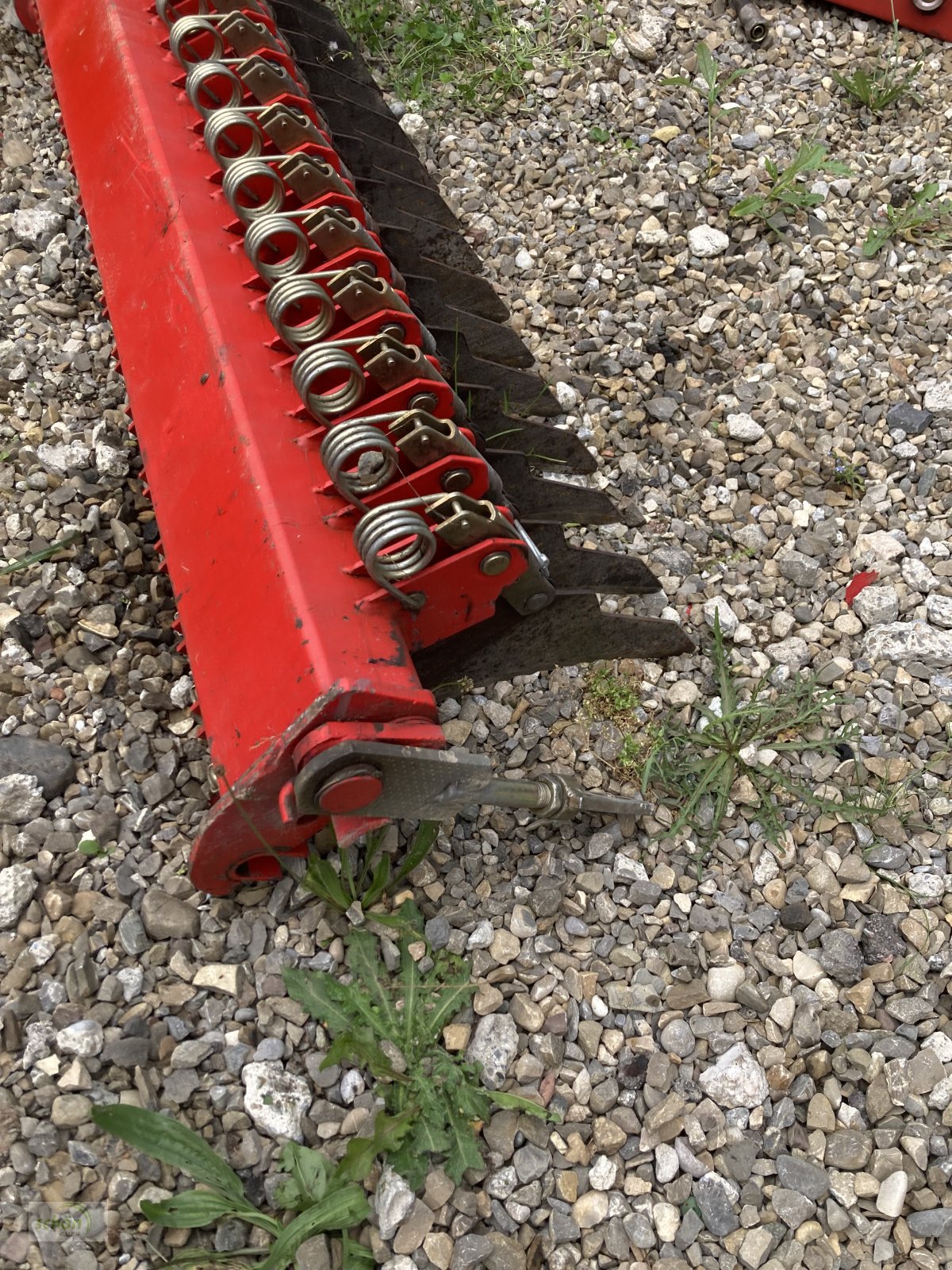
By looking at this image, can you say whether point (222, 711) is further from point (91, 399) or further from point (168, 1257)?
point (91, 399)

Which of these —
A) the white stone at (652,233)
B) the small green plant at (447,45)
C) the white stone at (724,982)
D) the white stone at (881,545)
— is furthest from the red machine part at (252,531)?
the small green plant at (447,45)

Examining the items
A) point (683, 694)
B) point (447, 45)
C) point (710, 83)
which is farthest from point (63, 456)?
point (710, 83)

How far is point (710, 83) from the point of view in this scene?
157 inches

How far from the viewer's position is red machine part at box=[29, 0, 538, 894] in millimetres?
1830

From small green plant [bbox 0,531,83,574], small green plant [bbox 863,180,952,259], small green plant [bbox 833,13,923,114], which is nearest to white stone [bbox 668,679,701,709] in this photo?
small green plant [bbox 0,531,83,574]

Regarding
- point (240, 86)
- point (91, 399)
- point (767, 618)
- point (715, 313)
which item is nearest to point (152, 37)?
point (240, 86)

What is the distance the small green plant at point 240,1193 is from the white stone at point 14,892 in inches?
20.2

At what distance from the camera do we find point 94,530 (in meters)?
2.82

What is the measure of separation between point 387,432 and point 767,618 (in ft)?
4.42

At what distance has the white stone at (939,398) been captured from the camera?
10.5 ft

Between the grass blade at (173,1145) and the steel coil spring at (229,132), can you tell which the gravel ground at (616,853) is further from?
the steel coil spring at (229,132)

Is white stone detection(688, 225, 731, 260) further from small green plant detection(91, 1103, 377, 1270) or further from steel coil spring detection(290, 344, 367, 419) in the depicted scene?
small green plant detection(91, 1103, 377, 1270)

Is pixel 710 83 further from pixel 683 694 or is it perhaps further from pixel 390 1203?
pixel 390 1203

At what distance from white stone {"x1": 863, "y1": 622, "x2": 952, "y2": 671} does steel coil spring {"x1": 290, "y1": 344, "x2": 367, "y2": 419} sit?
156 centimetres
